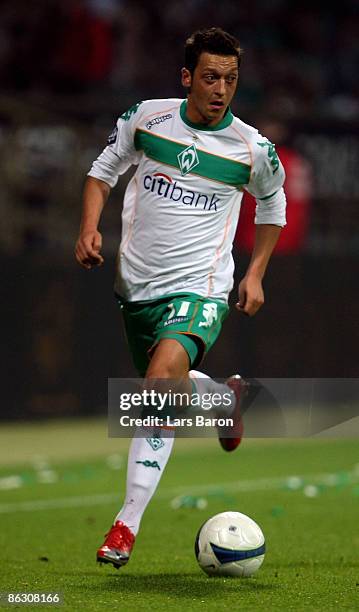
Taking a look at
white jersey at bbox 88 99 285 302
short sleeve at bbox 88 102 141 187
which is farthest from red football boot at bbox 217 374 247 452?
short sleeve at bbox 88 102 141 187

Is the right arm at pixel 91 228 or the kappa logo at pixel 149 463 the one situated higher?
the right arm at pixel 91 228

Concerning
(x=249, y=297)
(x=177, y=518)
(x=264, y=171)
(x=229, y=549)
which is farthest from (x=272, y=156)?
(x=177, y=518)

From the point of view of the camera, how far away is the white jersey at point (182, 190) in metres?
6.21

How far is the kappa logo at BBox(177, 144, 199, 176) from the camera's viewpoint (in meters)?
6.21

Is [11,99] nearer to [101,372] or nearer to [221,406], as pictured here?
[101,372]

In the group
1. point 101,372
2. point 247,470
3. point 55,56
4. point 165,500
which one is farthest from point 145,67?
point 165,500

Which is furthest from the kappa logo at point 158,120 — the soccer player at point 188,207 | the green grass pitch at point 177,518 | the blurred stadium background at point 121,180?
the blurred stadium background at point 121,180

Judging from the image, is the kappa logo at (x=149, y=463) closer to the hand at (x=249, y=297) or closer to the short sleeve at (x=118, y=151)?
the hand at (x=249, y=297)

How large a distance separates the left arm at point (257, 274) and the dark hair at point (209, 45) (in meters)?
0.85

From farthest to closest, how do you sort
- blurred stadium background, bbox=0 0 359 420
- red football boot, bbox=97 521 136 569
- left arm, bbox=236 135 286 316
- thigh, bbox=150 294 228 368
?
blurred stadium background, bbox=0 0 359 420, left arm, bbox=236 135 286 316, thigh, bbox=150 294 228 368, red football boot, bbox=97 521 136 569

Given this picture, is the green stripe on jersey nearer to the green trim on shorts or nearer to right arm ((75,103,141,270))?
right arm ((75,103,141,270))

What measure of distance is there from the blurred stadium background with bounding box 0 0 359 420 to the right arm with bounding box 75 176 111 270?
250 inches

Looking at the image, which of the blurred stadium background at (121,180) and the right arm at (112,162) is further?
the blurred stadium background at (121,180)

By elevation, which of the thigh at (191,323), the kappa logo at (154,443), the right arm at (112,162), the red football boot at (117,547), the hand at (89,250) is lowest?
the red football boot at (117,547)
